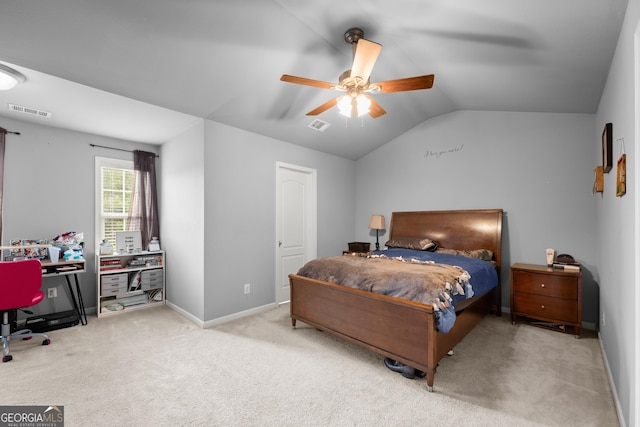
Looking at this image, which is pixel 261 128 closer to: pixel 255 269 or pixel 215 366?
pixel 255 269

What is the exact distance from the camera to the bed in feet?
7.07

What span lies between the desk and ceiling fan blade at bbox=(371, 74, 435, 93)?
12.9ft

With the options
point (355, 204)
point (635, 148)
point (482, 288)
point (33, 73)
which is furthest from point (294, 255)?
point (635, 148)

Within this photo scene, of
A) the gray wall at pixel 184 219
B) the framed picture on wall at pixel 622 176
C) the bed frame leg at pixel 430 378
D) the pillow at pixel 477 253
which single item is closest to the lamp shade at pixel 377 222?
the pillow at pixel 477 253

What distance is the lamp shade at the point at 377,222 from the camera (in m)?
4.89

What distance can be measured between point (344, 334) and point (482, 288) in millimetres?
1560

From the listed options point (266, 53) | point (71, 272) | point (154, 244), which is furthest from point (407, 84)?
point (71, 272)

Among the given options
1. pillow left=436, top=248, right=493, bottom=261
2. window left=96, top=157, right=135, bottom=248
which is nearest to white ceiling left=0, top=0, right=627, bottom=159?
window left=96, top=157, right=135, bottom=248

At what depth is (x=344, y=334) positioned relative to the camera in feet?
8.93

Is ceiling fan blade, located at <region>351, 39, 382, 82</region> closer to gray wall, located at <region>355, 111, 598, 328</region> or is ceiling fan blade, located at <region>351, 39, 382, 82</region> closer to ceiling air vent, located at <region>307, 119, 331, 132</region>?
ceiling air vent, located at <region>307, 119, 331, 132</region>

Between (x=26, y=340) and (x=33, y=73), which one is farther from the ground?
(x=33, y=73)

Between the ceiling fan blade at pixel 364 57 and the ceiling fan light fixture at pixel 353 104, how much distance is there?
0.20 metres

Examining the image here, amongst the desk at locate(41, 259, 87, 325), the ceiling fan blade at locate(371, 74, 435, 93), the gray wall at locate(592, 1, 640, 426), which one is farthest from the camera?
the desk at locate(41, 259, 87, 325)

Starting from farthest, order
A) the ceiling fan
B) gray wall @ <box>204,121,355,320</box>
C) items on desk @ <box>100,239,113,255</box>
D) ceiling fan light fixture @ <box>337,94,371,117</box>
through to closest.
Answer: items on desk @ <box>100,239,113,255</box> → gray wall @ <box>204,121,355,320</box> → ceiling fan light fixture @ <box>337,94,371,117</box> → the ceiling fan
